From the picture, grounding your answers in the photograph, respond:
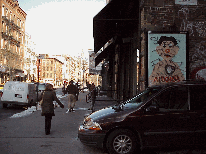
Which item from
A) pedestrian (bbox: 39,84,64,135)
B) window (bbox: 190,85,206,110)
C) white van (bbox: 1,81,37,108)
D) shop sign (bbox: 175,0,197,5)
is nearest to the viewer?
window (bbox: 190,85,206,110)

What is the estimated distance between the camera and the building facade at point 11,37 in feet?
167

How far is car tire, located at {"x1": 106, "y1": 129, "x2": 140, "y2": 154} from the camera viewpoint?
18.5 ft

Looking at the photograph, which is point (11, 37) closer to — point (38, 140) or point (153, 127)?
point (38, 140)

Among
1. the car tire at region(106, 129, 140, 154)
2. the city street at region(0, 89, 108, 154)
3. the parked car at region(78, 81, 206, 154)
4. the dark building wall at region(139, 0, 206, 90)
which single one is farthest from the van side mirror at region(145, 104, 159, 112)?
the dark building wall at region(139, 0, 206, 90)

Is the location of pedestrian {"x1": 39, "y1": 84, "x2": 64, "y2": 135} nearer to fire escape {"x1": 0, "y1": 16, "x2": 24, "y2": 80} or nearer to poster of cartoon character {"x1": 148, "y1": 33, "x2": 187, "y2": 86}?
poster of cartoon character {"x1": 148, "y1": 33, "x2": 187, "y2": 86}

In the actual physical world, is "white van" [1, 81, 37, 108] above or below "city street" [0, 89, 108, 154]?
above

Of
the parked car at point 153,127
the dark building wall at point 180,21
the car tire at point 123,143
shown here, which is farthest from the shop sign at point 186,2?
the car tire at point 123,143

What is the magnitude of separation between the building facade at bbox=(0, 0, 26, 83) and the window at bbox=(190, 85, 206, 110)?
4672 centimetres

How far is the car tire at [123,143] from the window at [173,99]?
898mm

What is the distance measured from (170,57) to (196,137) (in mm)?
5084

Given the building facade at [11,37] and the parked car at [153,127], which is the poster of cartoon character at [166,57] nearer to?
the parked car at [153,127]

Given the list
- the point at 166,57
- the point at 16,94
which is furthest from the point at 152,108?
the point at 16,94

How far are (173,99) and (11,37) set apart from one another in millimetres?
54869

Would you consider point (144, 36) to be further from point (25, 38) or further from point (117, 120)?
point (25, 38)
